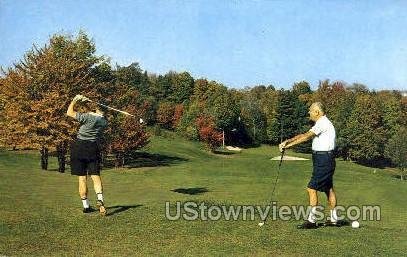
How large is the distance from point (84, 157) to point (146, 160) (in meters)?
58.8

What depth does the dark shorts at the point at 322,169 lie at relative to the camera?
38.8ft

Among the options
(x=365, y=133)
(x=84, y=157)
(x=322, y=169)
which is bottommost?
(x=322, y=169)

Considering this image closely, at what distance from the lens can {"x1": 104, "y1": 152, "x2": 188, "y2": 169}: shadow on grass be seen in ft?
213

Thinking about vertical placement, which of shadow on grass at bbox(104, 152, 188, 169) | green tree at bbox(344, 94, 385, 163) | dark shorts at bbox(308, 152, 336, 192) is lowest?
shadow on grass at bbox(104, 152, 188, 169)

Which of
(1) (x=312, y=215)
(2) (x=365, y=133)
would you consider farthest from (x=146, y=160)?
(1) (x=312, y=215)

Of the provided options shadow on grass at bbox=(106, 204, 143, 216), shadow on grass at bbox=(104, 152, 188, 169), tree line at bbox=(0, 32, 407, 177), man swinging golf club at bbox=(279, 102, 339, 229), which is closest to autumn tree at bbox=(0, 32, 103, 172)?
tree line at bbox=(0, 32, 407, 177)

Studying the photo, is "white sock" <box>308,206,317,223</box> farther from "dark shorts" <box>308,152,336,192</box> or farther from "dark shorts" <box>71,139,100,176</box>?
"dark shorts" <box>71,139,100,176</box>

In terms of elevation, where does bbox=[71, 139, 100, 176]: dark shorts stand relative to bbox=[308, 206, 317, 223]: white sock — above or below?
above

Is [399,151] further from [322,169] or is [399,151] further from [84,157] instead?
[84,157]

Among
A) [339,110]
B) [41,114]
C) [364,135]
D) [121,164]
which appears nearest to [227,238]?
[41,114]

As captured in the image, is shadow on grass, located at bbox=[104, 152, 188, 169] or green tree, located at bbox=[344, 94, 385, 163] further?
green tree, located at bbox=[344, 94, 385, 163]

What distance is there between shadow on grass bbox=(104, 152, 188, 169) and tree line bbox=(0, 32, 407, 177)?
1.92m

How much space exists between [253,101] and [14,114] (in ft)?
290

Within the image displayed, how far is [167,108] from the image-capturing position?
398ft
